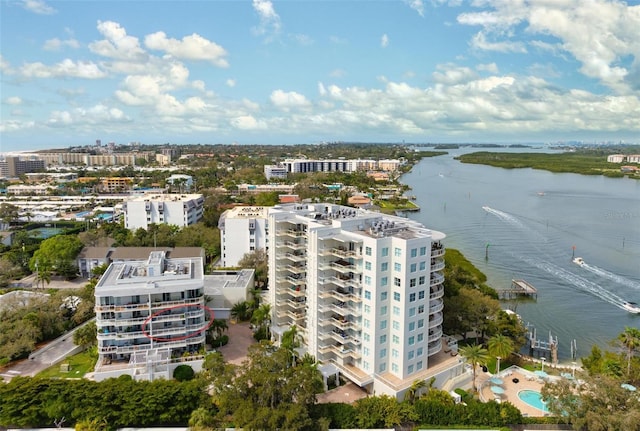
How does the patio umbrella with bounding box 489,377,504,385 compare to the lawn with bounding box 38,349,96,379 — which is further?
the lawn with bounding box 38,349,96,379

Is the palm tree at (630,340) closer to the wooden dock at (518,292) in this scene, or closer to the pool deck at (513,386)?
the pool deck at (513,386)

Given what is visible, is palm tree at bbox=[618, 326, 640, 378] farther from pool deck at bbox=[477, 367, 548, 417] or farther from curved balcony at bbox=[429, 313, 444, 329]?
curved balcony at bbox=[429, 313, 444, 329]

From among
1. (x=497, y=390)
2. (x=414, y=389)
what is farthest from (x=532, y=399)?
(x=414, y=389)

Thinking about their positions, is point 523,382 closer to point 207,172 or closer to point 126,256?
point 126,256

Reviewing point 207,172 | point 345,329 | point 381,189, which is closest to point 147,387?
point 345,329

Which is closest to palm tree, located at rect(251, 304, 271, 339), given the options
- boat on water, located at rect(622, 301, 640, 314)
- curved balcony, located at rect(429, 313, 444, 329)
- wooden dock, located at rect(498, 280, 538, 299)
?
curved balcony, located at rect(429, 313, 444, 329)
